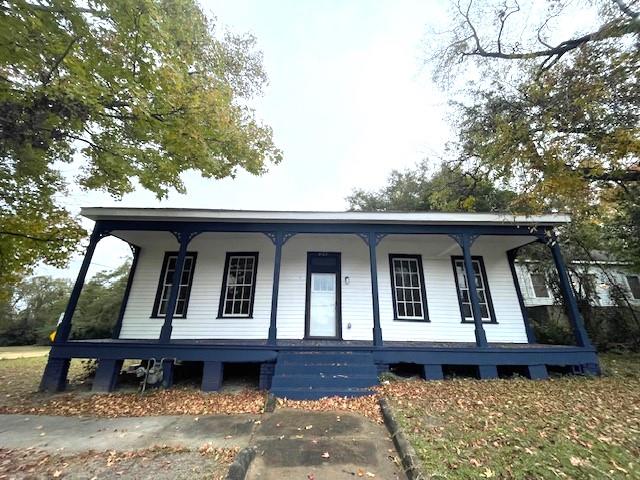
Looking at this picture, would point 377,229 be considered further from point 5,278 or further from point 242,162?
point 5,278

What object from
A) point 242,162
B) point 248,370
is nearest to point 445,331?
point 248,370

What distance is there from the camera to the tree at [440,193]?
1104 cm

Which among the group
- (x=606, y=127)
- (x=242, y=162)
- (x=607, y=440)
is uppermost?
(x=242, y=162)

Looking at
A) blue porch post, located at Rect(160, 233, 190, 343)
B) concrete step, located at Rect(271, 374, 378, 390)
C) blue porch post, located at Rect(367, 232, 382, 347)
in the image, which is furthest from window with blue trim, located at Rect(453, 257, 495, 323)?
blue porch post, located at Rect(160, 233, 190, 343)

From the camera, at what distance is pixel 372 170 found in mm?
19266

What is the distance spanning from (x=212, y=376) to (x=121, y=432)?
196cm

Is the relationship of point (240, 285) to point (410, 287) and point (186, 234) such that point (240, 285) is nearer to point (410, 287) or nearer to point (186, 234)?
point (186, 234)

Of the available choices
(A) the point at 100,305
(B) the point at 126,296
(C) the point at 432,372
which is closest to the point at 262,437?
(C) the point at 432,372

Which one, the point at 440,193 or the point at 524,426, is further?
the point at 440,193

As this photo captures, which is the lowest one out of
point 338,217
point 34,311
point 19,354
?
point 19,354

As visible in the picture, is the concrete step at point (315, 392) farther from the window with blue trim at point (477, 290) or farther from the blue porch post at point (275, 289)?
the window with blue trim at point (477, 290)

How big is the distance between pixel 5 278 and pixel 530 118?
518 inches

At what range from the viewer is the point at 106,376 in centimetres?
564

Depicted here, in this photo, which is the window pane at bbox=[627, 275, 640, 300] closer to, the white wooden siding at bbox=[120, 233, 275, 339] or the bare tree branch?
the bare tree branch
